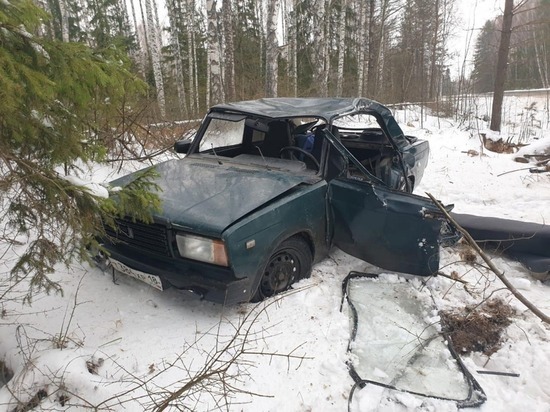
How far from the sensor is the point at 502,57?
1146 centimetres

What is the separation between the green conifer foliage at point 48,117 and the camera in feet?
5.51

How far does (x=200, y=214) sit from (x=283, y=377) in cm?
125

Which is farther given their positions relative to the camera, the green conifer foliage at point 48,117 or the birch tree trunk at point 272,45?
the birch tree trunk at point 272,45

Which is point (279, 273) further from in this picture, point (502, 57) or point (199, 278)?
point (502, 57)

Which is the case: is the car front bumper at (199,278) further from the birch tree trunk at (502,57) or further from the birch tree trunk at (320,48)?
the birch tree trunk at (502,57)

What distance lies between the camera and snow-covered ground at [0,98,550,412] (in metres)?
2.12

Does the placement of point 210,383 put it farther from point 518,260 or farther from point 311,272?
point 518,260

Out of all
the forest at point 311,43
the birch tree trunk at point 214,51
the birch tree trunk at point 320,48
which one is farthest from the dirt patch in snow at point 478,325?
the birch tree trunk at point 320,48

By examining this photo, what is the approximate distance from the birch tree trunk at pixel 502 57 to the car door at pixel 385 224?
10755mm

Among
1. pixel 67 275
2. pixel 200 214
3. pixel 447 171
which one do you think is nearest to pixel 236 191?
pixel 200 214

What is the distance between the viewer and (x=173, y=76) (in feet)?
72.8

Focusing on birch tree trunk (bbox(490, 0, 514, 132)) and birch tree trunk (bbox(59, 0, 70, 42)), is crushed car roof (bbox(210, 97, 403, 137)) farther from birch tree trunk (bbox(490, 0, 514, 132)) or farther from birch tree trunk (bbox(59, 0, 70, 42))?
birch tree trunk (bbox(59, 0, 70, 42))

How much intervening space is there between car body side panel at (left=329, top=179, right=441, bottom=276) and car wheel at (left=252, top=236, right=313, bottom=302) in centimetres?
47

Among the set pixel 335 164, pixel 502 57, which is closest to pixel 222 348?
pixel 335 164
